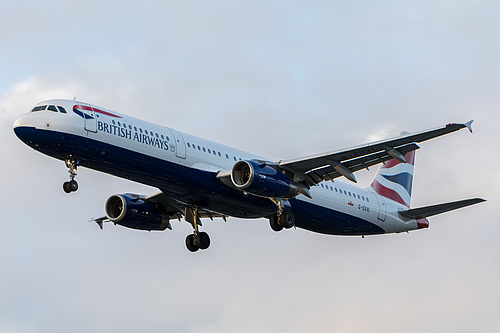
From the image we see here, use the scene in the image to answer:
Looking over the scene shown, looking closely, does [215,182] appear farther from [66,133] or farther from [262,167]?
[66,133]

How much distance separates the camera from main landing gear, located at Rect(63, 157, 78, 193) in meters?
37.7

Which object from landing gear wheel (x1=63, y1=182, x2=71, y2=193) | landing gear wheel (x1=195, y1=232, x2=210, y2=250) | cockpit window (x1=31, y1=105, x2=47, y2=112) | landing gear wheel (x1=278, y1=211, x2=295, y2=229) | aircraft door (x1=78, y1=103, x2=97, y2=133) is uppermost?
cockpit window (x1=31, y1=105, x2=47, y2=112)

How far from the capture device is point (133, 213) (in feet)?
151

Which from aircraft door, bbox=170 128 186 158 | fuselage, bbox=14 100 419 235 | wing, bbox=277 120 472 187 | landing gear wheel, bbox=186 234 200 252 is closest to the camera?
fuselage, bbox=14 100 419 235

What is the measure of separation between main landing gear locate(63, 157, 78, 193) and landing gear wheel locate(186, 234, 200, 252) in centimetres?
997

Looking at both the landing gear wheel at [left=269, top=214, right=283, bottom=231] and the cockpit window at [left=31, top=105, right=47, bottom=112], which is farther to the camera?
the landing gear wheel at [left=269, top=214, right=283, bottom=231]

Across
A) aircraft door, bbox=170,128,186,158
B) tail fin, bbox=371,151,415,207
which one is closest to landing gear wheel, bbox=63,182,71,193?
aircraft door, bbox=170,128,186,158

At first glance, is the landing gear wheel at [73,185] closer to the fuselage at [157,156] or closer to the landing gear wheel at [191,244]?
the fuselage at [157,156]

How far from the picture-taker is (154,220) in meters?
46.7

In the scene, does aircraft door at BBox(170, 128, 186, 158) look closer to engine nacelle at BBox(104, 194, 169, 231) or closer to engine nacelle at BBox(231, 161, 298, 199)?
engine nacelle at BBox(231, 161, 298, 199)

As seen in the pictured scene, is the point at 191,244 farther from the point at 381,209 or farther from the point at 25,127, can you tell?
the point at 25,127

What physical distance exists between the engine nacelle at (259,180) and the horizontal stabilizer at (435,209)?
8.88 meters

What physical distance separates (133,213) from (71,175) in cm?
842

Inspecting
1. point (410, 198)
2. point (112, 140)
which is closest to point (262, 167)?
point (112, 140)
